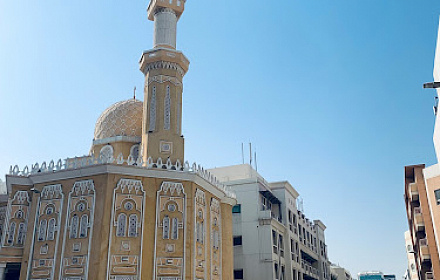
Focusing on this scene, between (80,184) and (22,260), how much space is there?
588 centimetres

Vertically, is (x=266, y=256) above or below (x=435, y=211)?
below

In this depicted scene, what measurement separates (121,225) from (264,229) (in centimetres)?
1803

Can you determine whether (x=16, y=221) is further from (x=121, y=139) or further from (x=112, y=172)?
(x=121, y=139)

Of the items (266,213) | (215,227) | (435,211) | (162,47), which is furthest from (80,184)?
(435,211)

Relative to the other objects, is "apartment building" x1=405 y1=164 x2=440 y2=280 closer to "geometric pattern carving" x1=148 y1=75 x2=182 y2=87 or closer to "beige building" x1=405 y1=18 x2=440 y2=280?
"beige building" x1=405 y1=18 x2=440 y2=280

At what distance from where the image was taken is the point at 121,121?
35.1m

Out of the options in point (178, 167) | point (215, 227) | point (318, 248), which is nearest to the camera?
point (178, 167)

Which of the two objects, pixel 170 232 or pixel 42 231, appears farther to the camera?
pixel 42 231

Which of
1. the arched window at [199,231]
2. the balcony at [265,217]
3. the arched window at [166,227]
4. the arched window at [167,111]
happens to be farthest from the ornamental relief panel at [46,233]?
the balcony at [265,217]

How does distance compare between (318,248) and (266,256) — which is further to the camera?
(318,248)

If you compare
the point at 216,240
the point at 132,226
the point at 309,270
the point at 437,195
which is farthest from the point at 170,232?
the point at 309,270

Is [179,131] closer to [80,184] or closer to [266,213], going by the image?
[80,184]

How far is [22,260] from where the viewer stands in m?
26.1

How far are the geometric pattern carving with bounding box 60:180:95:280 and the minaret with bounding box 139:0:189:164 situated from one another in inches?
201
